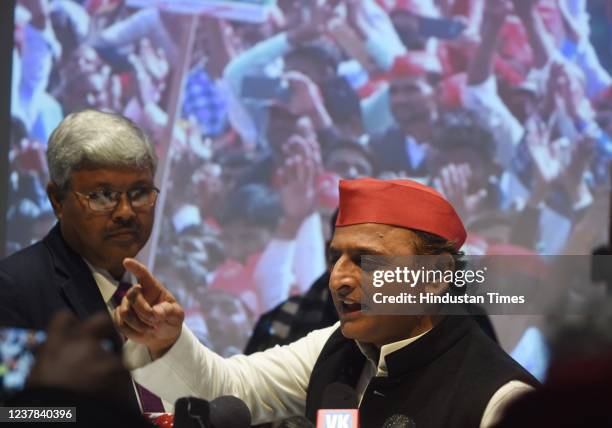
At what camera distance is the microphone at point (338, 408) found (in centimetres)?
209

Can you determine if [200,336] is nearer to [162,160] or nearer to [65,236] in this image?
[162,160]

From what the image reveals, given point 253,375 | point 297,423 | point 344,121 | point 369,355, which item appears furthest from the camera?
point 344,121

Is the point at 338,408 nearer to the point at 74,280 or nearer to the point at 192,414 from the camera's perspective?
the point at 192,414

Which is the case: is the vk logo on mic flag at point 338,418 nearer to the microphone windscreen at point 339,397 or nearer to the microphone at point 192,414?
the microphone windscreen at point 339,397

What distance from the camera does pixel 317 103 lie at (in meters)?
5.23

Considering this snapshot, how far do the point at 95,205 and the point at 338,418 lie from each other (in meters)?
1.11

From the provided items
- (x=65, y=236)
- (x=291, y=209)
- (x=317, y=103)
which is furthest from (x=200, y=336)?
(x=65, y=236)

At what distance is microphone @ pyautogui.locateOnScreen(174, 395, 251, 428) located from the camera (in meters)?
1.97

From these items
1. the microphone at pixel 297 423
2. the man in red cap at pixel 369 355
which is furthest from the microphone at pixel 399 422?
the microphone at pixel 297 423

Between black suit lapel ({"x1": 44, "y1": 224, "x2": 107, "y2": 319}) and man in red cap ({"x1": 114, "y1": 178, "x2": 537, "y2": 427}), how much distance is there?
38 cm

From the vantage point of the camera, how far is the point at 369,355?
2553 millimetres

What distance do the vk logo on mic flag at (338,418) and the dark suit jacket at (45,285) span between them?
77 centimetres

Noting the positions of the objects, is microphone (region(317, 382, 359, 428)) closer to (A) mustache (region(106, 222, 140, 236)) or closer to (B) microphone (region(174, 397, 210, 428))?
(B) microphone (region(174, 397, 210, 428))

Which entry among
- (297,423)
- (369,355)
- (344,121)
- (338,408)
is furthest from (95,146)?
(344,121)
